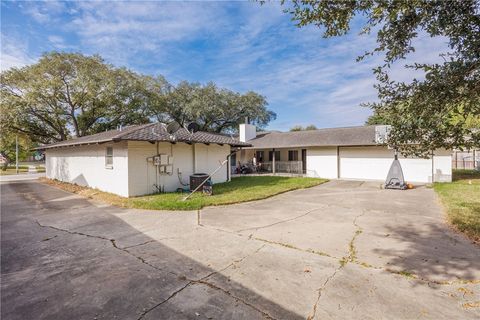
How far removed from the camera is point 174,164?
39.2 feet

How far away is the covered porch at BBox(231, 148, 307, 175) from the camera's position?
20.9 meters

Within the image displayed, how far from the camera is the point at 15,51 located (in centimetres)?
1181

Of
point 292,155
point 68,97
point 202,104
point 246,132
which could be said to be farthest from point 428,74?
point 68,97

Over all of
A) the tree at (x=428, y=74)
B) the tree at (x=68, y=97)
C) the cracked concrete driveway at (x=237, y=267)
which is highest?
the tree at (x=68, y=97)

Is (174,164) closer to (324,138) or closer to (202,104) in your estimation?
(324,138)

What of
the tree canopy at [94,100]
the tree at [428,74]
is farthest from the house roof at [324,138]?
the tree at [428,74]

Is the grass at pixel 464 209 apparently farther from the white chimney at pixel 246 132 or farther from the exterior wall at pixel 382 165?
the white chimney at pixel 246 132

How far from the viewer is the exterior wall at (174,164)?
10.4m

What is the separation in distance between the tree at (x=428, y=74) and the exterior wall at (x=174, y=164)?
28.4 ft

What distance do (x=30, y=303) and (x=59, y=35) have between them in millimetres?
11899

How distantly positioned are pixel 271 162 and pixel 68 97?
21.7 meters

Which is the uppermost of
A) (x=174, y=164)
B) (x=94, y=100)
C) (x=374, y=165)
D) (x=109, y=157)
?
(x=94, y=100)

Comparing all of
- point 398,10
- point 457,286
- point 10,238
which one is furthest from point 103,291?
point 398,10

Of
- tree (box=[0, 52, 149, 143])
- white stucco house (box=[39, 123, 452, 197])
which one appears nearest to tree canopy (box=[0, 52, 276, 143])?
tree (box=[0, 52, 149, 143])
